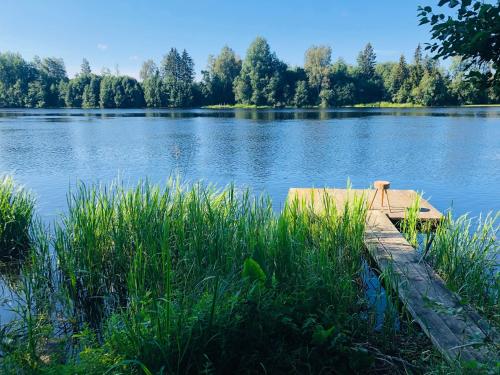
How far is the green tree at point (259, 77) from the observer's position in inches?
3509

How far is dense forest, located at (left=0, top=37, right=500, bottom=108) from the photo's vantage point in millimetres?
87500

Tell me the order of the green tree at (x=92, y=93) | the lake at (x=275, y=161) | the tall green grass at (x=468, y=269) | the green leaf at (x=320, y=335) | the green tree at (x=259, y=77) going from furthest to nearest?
the green tree at (x=92, y=93)
the green tree at (x=259, y=77)
the lake at (x=275, y=161)
the tall green grass at (x=468, y=269)
the green leaf at (x=320, y=335)

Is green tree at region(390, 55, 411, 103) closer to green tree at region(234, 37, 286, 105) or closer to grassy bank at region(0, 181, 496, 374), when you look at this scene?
green tree at region(234, 37, 286, 105)

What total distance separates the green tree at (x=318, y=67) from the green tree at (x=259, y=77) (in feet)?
20.8

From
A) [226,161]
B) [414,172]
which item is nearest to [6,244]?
[226,161]

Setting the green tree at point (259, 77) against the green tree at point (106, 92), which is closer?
the green tree at point (259, 77)

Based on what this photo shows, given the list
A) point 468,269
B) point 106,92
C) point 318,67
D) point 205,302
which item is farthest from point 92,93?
point 205,302

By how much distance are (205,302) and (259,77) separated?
9021cm

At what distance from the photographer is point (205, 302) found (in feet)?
10.8

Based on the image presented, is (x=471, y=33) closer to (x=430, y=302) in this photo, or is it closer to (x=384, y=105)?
(x=430, y=302)

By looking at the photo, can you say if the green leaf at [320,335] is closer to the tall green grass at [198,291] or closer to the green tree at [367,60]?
the tall green grass at [198,291]

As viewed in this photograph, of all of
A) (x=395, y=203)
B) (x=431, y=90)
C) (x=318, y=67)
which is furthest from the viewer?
(x=318, y=67)

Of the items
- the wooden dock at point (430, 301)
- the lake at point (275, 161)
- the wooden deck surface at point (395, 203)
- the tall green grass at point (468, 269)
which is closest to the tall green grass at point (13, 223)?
the lake at point (275, 161)

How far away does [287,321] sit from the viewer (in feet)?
10.8
